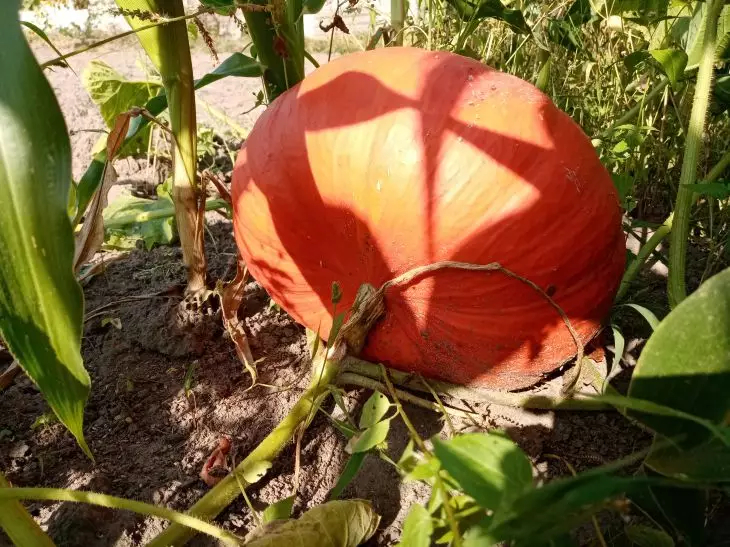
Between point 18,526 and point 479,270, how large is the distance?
2.18ft

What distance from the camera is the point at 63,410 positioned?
0.65m

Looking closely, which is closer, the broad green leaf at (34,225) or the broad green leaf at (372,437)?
the broad green leaf at (34,225)

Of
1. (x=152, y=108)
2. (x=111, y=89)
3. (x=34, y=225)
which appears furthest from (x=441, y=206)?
(x=111, y=89)

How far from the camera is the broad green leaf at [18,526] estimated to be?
73cm

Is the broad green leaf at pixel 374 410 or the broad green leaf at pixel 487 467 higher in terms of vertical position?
the broad green leaf at pixel 487 467

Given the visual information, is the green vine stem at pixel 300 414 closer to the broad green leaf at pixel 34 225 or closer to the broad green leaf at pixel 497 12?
the broad green leaf at pixel 34 225

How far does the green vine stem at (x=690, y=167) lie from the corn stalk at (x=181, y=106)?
83 cm

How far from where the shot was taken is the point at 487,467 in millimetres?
487

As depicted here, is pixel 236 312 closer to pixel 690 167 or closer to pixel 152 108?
pixel 152 108

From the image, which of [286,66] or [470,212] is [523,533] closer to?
[470,212]

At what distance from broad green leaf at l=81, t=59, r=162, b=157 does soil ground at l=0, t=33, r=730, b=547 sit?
24.0 inches

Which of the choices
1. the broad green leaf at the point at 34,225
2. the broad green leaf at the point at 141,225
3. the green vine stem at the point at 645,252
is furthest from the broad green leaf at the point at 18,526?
the green vine stem at the point at 645,252

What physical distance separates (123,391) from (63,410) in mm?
462

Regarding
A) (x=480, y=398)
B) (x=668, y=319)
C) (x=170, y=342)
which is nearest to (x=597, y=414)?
(x=480, y=398)
